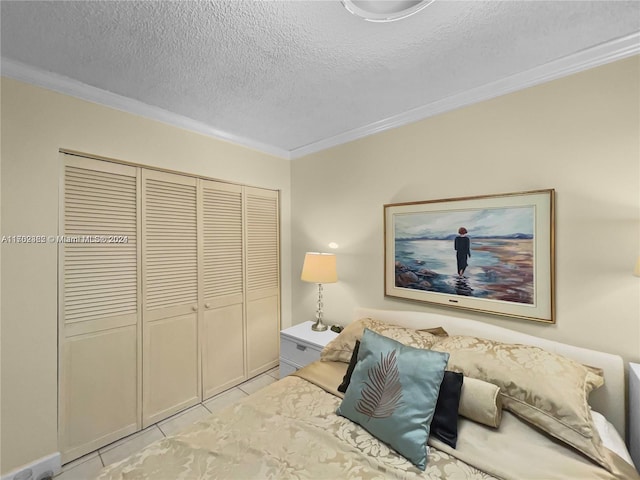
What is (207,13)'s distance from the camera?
4.19 feet

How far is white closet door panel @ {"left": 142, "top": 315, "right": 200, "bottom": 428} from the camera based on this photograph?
2.21 meters

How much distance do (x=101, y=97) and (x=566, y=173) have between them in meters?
3.09

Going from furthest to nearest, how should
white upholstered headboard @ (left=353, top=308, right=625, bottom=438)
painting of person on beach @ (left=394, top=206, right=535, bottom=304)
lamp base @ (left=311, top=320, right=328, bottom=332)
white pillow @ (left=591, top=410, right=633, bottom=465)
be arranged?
lamp base @ (left=311, top=320, right=328, bottom=332) → painting of person on beach @ (left=394, top=206, right=535, bottom=304) → white upholstered headboard @ (left=353, top=308, right=625, bottom=438) → white pillow @ (left=591, top=410, right=633, bottom=465)

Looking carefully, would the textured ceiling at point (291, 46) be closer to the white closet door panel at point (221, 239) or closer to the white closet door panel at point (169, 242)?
the white closet door panel at point (169, 242)

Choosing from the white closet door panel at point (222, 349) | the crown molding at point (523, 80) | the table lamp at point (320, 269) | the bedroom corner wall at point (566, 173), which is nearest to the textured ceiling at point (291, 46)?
the crown molding at point (523, 80)

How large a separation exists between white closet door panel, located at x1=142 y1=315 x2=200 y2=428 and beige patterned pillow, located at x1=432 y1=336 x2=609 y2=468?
2127mm

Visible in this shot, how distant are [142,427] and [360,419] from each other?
6.24 ft

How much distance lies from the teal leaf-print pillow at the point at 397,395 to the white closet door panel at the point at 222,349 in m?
1.62

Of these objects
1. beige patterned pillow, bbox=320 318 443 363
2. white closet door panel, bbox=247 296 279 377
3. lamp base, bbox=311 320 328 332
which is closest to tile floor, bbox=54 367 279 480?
white closet door panel, bbox=247 296 279 377

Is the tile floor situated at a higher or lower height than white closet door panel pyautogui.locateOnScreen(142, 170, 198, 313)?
lower

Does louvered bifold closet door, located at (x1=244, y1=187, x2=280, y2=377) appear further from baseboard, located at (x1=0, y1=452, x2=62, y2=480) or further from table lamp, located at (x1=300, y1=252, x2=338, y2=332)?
baseboard, located at (x1=0, y1=452, x2=62, y2=480)

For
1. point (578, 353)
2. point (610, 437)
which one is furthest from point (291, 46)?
point (610, 437)

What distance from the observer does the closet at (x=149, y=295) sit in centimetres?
188

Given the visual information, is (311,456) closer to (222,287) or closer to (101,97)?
(222,287)
